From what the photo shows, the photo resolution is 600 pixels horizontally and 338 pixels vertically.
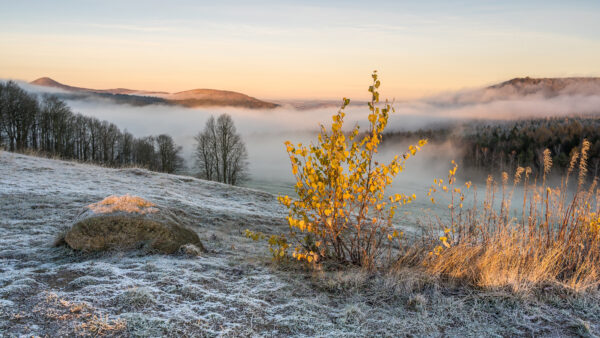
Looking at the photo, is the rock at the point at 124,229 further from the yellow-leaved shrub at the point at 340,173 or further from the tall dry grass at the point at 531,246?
the tall dry grass at the point at 531,246

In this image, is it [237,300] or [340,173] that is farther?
[340,173]

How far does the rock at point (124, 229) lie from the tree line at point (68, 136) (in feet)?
131

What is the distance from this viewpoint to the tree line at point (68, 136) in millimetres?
45875

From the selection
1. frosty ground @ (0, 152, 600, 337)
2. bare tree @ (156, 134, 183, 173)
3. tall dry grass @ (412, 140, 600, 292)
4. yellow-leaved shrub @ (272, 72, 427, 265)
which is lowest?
bare tree @ (156, 134, 183, 173)

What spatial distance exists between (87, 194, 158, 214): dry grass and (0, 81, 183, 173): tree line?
39.6 metres

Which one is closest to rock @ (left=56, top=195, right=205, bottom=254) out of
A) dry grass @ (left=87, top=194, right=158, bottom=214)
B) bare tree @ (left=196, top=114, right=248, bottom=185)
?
dry grass @ (left=87, top=194, right=158, bottom=214)

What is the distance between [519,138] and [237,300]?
96.3 meters

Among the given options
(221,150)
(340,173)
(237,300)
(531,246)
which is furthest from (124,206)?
(221,150)

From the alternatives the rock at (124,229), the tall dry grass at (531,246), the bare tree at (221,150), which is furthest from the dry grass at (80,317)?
the bare tree at (221,150)

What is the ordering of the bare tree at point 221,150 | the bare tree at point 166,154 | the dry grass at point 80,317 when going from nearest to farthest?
1. the dry grass at point 80,317
2. the bare tree at point 221,150
3. the bare tree at point 166,154

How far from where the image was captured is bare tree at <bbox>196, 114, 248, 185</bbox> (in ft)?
158

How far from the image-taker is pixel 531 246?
616cm

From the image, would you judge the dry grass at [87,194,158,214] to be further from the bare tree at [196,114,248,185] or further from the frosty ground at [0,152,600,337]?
the bare tree at [196,114,248,185]

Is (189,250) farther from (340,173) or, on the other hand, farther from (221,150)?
(221,150)
